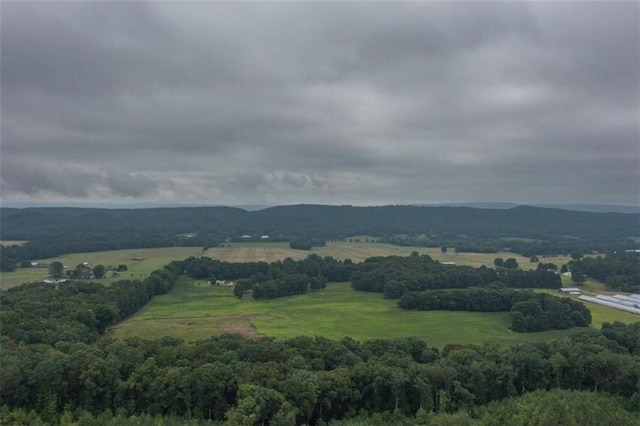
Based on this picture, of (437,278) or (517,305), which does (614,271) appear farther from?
(517,305)

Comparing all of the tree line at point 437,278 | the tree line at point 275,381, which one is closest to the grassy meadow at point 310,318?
the tree line at point 437,278

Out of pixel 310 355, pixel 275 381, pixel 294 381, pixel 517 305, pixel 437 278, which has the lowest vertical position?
pixel 517 305

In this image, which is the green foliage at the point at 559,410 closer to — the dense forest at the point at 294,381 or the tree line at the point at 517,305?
the dense forest at the point at 294,381

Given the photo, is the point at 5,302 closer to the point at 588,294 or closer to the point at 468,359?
the point at 468,359

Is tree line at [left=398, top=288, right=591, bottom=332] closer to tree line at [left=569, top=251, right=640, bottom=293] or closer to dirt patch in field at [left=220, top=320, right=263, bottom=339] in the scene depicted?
dirt patch in field at [left=220, top=320, right=263, bottom=339]

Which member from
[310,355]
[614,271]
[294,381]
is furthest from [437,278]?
[294,381]

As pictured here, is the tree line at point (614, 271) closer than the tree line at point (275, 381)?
No
